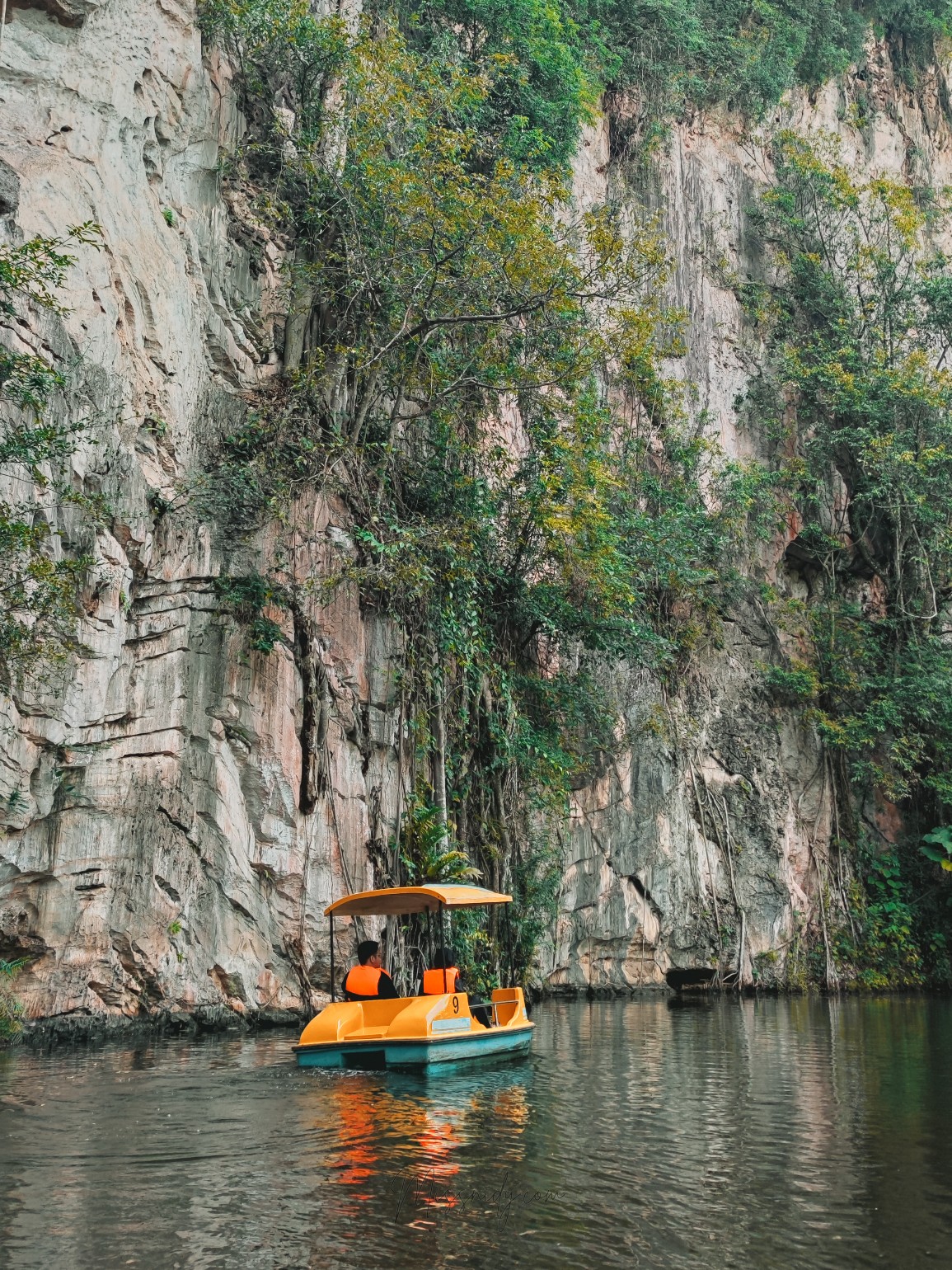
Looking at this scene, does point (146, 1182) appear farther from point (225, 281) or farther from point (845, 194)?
point (845, 194)

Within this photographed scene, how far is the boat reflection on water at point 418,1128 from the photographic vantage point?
18.3 ft

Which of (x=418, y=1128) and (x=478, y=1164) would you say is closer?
(x=478, y=1164)

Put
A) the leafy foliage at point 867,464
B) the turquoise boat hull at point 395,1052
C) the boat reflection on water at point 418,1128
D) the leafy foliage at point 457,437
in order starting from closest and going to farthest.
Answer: the boat reflection on water at point 418,1128
the turquoise boat hull at point 395,1052
the leafy foliage at point 457,437
the leafy foliage at point 867,464

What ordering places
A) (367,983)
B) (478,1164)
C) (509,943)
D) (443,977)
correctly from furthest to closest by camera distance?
1. (509,943)
2. (367,983)
3. (443,977)
4. (478,1164)

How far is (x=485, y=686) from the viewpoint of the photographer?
17.5 meters

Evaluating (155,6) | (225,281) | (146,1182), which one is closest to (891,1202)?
(146,1182)

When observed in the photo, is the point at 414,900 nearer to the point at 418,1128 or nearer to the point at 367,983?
the point at 367,983

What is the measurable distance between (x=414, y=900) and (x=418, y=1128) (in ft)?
15.1

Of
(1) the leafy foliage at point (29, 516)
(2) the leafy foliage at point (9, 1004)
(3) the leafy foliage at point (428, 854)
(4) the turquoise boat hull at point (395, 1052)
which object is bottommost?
(4) the turquoise boat hull at point (395, 1052)

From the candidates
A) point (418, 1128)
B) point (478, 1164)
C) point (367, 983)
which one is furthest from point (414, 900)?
point (478, 1164)

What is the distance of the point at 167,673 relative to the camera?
1396 cm

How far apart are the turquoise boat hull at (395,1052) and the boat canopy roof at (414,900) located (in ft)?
4.85

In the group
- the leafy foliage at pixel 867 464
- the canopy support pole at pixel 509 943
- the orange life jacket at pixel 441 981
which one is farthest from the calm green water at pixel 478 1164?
the leafy foliage at pixel 867 464

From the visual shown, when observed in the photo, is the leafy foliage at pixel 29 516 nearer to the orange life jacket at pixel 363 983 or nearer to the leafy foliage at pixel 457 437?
the leafy foliage at pixel 457 437
